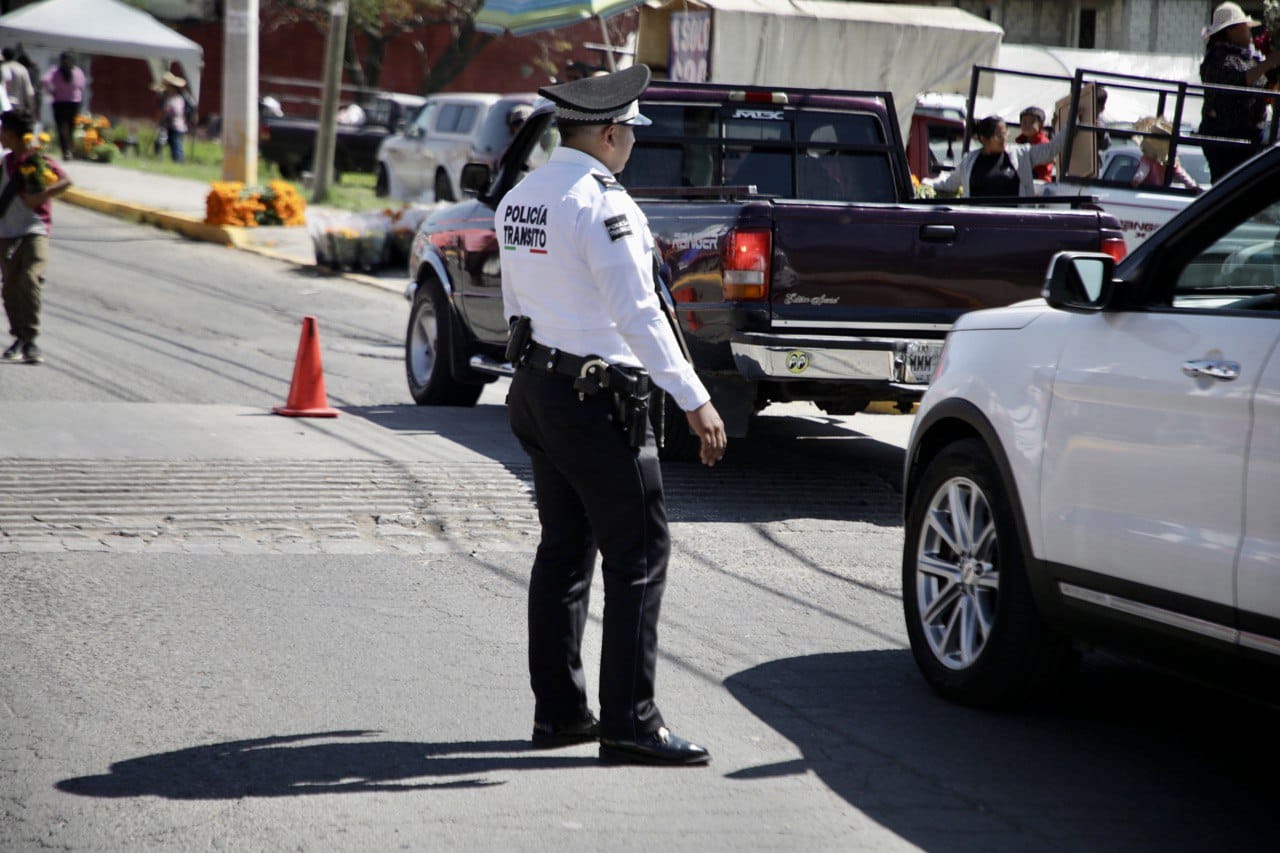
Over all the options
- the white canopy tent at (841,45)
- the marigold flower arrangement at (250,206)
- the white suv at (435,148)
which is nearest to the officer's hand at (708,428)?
the white canopy tent at (841,45)

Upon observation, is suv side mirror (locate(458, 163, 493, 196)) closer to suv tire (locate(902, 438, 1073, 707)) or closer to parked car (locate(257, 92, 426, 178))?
suv tire (locate(902, 438, 1073, 707))

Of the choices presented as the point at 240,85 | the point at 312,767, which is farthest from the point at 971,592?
the point at 240,85

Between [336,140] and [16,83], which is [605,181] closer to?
[16,83]

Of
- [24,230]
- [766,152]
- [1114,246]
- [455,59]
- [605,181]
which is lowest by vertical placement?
[24,230]

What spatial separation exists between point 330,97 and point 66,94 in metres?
8.63

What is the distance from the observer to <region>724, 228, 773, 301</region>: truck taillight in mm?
7820

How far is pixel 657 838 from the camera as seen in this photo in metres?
3.96

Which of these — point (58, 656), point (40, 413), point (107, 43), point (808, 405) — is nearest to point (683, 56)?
point (808, 405)

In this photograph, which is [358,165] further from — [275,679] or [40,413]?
[275,679]

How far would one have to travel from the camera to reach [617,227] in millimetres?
4254

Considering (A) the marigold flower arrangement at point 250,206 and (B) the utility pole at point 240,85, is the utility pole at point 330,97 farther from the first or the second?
(A) the marigold flower arrangement at point 250,206

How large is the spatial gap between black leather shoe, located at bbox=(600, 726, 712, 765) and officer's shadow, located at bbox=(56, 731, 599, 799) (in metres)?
0.10

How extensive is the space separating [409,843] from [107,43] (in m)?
32.3

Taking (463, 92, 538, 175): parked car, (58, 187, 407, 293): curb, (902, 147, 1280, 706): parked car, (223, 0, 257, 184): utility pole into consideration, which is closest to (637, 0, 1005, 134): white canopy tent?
(463, 92, 538, 175): parked car
